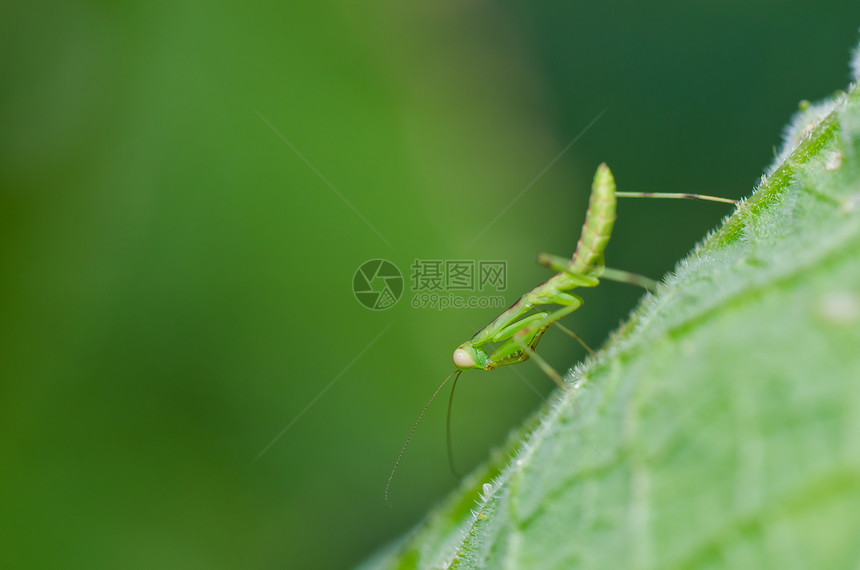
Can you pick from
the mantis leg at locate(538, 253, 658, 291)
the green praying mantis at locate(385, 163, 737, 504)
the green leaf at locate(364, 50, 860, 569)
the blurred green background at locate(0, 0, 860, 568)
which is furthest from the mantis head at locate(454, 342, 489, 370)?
the blurred green background at locate(0, 0, 860, 568)

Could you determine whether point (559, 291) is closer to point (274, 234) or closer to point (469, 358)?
point (469, 358)

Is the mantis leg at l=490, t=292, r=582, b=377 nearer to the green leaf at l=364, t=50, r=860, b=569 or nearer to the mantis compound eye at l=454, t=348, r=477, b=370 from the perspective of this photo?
the mantis compound eye at l=454, t=348, r=477, b=370

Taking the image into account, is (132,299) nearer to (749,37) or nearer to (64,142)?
(64,142)

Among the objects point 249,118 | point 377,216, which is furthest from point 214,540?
point 249,118

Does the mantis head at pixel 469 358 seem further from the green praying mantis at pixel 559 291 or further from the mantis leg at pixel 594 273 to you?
the mantis leg at pixel 594 273

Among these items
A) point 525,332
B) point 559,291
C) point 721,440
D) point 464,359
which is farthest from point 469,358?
point 721,440
